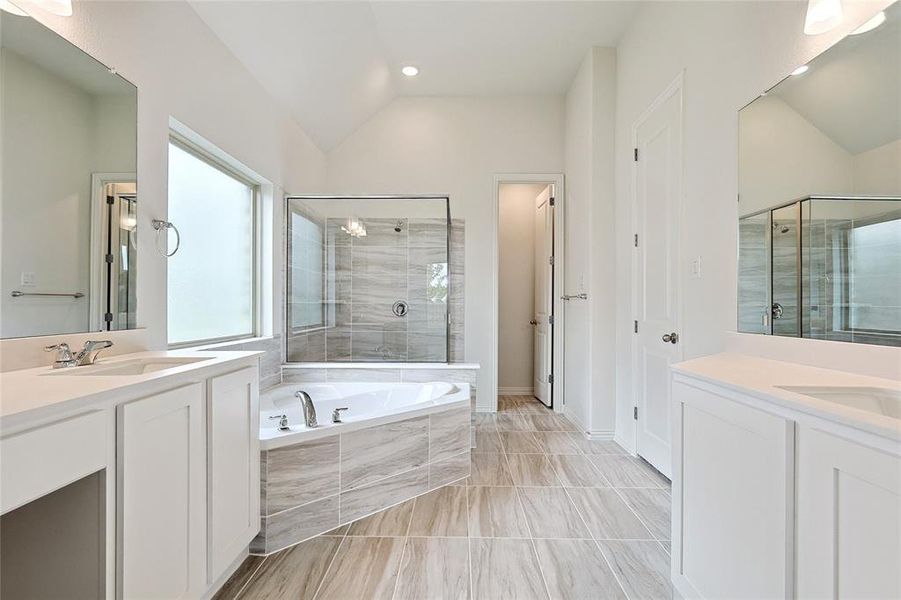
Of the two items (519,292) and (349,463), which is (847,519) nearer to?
(349,463)

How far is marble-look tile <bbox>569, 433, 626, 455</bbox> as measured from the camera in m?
2.79

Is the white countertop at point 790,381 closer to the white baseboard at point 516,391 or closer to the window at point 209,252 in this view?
the window at point 209,252

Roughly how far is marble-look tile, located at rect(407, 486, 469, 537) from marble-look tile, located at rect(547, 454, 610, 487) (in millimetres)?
647

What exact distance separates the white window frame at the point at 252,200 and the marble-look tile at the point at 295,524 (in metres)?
1.04

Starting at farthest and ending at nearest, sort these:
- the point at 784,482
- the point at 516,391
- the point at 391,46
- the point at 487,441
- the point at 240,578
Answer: the point at 516,391, the point at 391,46, the point at 487,441, the point at 240,578, the point at 784,482

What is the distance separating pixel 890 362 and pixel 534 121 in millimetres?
3427

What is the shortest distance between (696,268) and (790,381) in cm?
105

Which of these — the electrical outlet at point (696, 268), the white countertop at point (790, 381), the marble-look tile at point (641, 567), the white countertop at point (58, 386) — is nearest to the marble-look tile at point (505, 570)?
the marble-look tile at point (641, 567)

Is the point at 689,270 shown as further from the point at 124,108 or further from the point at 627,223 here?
the point at 124,108

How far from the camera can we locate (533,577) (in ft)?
4.93

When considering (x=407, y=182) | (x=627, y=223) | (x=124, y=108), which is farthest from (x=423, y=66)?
(x=124, y=108)

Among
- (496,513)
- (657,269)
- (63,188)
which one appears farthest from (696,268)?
(63,188)

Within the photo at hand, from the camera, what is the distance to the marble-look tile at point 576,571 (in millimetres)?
1423

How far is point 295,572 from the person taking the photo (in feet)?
5.02
